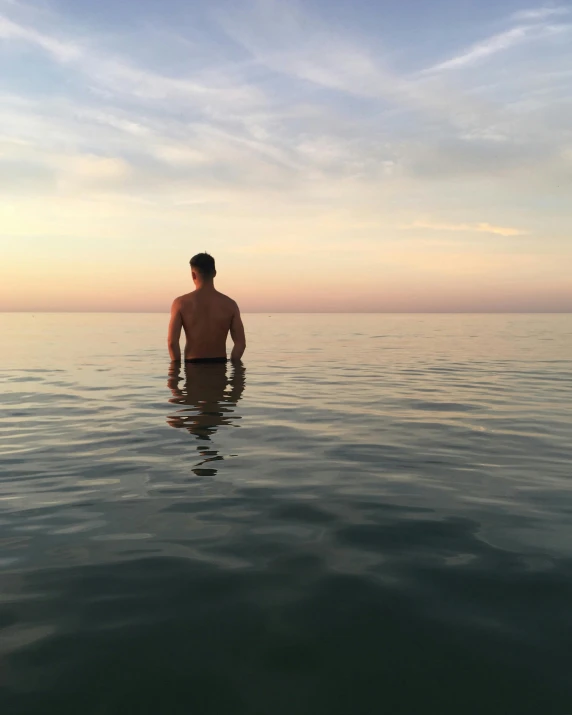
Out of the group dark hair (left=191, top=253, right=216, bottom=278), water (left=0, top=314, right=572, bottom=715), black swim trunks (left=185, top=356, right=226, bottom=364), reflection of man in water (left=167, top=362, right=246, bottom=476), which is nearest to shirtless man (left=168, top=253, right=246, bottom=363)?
dark hair (left=191, top=253, right=216, bottom=278)

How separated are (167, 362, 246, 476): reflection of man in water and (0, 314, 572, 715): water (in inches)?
4.5

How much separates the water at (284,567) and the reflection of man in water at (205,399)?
0.37 feet

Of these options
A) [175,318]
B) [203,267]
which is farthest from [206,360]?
[203,267]

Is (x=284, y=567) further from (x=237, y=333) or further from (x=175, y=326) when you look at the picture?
(x=237, y=333)

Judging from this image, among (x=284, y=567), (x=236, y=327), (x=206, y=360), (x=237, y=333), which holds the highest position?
(x=236, y=327)

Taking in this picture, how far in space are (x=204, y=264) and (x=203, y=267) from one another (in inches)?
2.6

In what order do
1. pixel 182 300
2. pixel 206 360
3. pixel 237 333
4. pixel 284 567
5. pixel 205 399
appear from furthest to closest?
pixel 206 360 → pixel 237 333 → pixel 182 300 → pixel 205 399 → pixel 284 567

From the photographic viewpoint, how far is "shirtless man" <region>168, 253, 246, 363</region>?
10422mm

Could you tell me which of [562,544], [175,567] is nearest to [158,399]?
[175,567]

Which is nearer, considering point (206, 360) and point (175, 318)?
point (175, 318)

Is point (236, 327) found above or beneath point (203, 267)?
beneath

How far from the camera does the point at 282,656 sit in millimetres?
2217

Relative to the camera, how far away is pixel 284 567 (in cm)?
301

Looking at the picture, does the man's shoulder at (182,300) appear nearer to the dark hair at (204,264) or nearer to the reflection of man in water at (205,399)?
the dark hair at (204,264)
